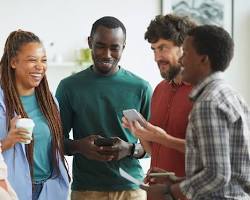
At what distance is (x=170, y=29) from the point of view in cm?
192

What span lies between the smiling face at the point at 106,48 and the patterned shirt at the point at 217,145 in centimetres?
79

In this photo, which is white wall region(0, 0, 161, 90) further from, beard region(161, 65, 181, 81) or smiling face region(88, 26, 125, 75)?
beard region(161, 65, 181, 81)

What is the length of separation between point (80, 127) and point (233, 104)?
100cm

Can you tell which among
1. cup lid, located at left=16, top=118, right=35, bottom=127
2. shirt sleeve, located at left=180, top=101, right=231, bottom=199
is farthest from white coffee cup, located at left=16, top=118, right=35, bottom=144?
shirt sleeve, located at left=180, top=101, right=231, bottom=199

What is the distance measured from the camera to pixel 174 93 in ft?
6.11

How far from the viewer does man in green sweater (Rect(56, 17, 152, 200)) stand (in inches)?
83.7

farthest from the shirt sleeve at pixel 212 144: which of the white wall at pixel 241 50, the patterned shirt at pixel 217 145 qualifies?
the white wall at pixel 241 50

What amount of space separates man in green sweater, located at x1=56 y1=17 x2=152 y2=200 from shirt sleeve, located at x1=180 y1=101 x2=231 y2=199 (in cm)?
78

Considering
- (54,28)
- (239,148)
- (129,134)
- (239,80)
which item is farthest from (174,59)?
(239,80)

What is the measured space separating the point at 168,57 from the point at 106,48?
379 mm

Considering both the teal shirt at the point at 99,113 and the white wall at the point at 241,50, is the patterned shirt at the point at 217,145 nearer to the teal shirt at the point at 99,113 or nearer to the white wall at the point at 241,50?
the teal shirt at the point at 99,113

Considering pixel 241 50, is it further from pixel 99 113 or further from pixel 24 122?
pixel 24 122

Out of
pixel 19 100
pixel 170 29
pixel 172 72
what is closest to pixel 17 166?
pixel 19 100

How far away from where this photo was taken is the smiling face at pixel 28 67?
195cm
